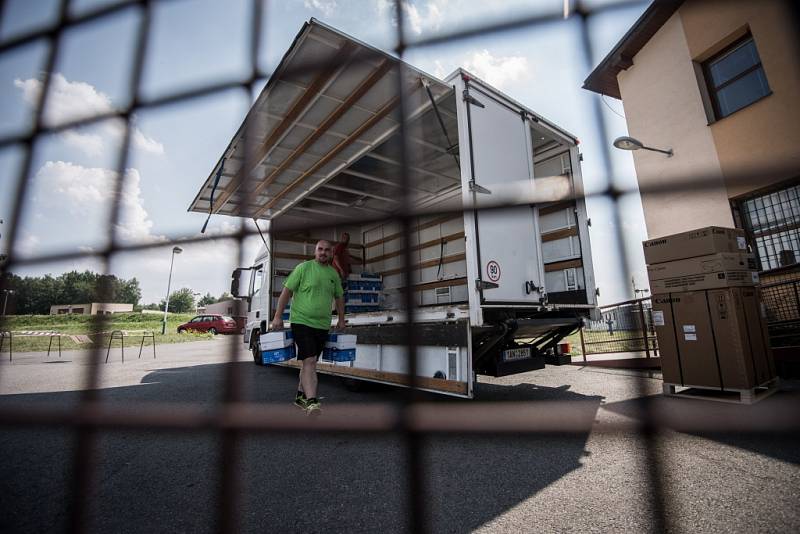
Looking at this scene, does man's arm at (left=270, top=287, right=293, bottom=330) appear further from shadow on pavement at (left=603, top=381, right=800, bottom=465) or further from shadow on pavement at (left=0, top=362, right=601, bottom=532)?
shadow on pavement at (left=603, top=381, right=800, bottom=465)

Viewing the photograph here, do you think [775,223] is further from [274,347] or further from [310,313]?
[274,347]

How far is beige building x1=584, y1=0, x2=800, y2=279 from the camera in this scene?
115 cm

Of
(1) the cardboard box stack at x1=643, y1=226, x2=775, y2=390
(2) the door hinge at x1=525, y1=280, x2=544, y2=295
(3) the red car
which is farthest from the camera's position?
(3) the red car

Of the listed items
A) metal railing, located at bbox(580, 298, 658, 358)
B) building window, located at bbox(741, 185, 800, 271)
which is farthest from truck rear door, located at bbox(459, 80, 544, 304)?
building window, located at bbox(741, 185, 800, 271)

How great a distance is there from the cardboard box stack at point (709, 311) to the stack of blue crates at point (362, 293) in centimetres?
414

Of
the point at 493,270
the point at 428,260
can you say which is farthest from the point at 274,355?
the point at 428,260

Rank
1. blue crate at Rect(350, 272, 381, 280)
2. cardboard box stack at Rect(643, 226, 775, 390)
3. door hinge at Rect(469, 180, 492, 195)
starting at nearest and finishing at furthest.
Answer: door hinge at Rect(469, 180, 492, 195) → cardboard box stack at Rect(643, 226, 775, 390) → blue crate at Rect(350, 272, 381, 280)

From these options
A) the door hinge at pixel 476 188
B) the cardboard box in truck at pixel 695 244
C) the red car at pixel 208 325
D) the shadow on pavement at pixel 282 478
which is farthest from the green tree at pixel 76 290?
the red car at pixel 208 325

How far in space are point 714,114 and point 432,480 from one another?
16.0 feet

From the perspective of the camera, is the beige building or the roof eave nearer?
the beige building

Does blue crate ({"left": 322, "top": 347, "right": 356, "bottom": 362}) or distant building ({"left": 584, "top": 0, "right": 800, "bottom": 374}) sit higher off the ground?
distant building ({"left": 584, "top": 0, "right": 800, "bottom": 374})

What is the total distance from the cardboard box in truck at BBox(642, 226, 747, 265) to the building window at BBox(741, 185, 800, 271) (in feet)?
3.29

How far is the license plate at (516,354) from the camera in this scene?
12.8ft

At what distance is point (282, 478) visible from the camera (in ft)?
7.16
